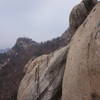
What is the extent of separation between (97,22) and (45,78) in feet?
16.3

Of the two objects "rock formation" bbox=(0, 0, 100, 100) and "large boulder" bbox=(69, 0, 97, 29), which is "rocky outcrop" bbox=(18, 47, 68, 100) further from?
"large boulder" bbox=(69, 0, 97, 29)

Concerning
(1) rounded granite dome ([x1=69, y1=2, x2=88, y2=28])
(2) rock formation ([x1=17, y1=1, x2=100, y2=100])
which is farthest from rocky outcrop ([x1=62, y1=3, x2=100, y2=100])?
(1) rounded granite dome ([x1=69, y1=2, x2=88, y2=28])

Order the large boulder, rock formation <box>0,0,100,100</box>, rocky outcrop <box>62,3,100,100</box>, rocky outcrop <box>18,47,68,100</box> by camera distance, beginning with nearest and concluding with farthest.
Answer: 1. rocky outcrop <box>62,3,100,100</box>
2. rock formation <box>0,0,100,100</box>
3. rocky outcrop <box>18,47,68,100</box>
4. the large boulder

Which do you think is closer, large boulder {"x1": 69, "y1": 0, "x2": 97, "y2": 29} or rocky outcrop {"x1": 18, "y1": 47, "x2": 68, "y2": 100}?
rocky outcrop {"x1": 18, "y1": 47, "x2": 68, "y2": 100}

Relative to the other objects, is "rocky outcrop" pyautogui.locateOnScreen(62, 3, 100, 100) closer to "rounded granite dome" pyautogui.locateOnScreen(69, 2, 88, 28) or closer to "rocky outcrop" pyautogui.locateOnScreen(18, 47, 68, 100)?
"rocky outcrop" pyautogui.locateOnScreen(18, 47, 68, 100)

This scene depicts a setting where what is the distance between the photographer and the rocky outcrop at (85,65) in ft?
31.5

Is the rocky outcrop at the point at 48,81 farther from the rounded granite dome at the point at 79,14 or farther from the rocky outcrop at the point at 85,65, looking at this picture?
the rounded granite dome at the point at 79,14

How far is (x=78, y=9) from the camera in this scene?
14.8 metres

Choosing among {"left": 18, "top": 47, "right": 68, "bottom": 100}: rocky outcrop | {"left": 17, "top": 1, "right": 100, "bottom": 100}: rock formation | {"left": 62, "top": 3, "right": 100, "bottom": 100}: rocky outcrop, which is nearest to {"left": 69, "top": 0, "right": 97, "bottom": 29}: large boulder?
{"left": 17, "top": 1, "right": 100, "bottom": 100}: rock formation

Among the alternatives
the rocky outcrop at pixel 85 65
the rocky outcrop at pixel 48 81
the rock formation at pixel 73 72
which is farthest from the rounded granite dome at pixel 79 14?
the rocky outcrop at pixel 85 65

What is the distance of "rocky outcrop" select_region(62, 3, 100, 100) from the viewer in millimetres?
9610

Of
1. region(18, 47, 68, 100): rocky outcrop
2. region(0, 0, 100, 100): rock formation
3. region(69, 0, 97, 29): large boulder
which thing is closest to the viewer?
region(0, 0, 100, 100): rock formation

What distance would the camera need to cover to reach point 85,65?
10188mm

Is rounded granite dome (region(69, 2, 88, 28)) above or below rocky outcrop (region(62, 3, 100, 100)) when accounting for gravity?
above
